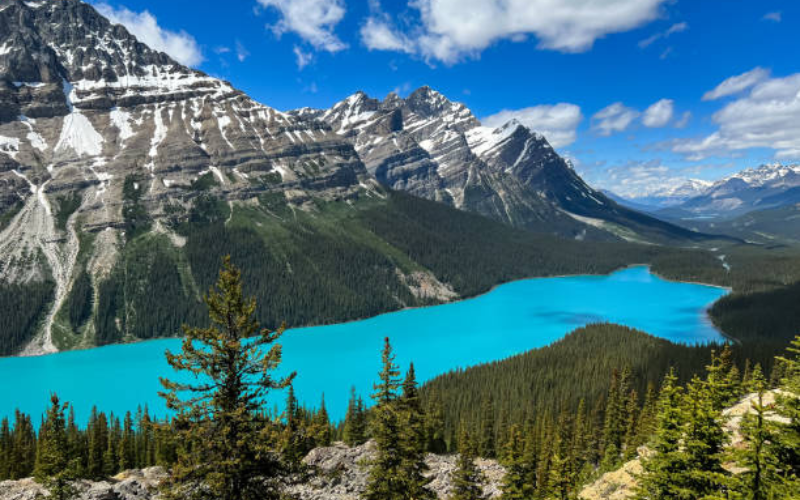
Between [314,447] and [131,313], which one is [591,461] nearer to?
[314,447]

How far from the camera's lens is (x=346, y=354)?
138 metres

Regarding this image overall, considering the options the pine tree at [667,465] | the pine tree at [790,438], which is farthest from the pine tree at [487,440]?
the pine tree at [790,438]

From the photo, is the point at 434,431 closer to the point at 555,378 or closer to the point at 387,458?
the point at 387,458

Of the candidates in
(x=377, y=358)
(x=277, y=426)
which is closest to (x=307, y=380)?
(x=377, y=358)

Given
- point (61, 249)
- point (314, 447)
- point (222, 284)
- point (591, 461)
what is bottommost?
point (591, 461)

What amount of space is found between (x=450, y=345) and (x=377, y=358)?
2655 centimetres

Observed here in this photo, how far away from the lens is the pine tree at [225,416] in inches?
573

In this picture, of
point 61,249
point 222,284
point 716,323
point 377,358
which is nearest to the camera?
point 222,284

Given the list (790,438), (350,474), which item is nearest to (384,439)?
(790,438)

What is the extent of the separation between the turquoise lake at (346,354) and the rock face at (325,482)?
Answer: 44.4m

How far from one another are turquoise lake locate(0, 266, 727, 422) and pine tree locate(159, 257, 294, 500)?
82.0 m

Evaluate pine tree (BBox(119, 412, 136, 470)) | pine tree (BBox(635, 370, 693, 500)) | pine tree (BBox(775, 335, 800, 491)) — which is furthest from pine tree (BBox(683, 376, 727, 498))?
pine tree (BBox(119, 412, 136, 470))

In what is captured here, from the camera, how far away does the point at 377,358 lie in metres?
133

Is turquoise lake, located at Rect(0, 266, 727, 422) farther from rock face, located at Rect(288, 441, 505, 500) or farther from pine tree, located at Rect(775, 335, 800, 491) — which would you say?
pine tree, located at Rect(775, 335, 800, 491)
